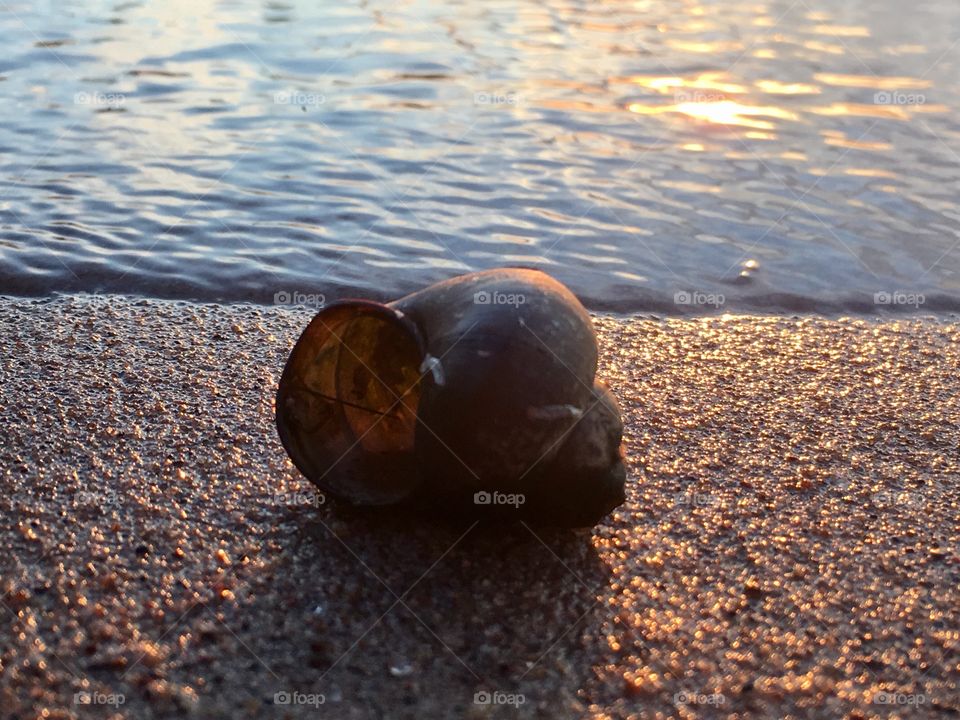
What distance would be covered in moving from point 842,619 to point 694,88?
20.6ft

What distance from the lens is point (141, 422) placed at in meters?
3.33

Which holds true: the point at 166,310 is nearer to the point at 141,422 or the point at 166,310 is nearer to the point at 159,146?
the point at 141,422

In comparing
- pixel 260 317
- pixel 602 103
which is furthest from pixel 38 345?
pixel 602 103
